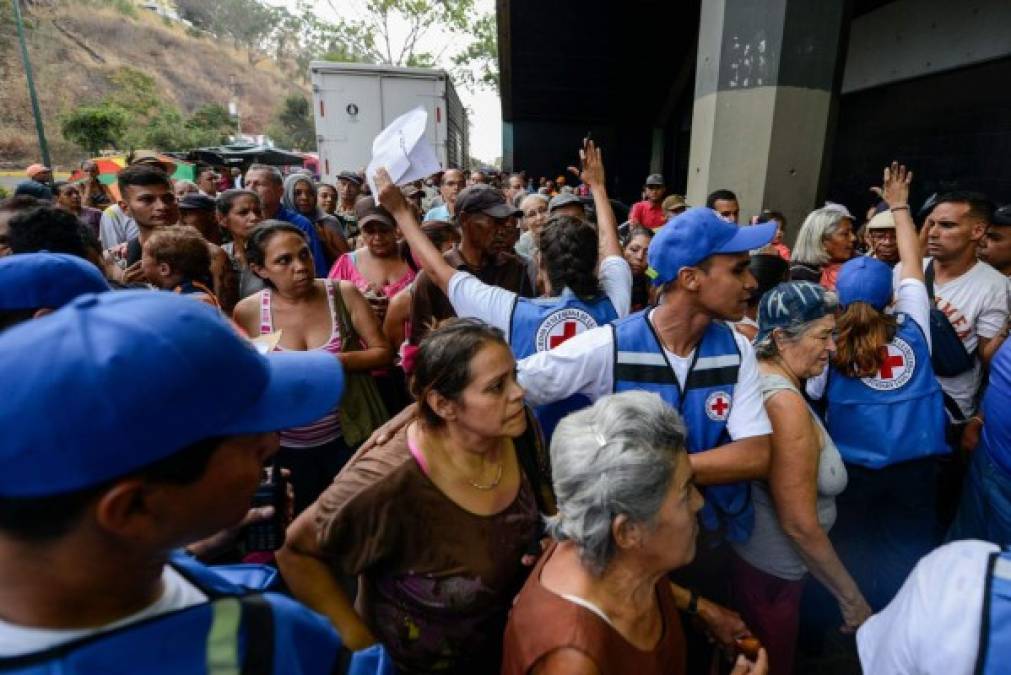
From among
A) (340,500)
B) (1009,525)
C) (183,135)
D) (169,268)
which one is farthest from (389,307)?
(183,135)

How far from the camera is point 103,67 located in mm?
45531

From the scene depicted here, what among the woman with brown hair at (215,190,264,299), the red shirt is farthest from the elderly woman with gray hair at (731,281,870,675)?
the red shirt

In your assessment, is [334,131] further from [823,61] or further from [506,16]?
[823,61]

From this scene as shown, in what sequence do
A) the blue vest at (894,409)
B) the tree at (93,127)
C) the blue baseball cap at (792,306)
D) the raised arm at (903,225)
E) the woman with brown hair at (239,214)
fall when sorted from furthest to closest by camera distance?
the tree at (93,127), the woman with brown hair at (239,214), the raised arm at (903,225), the blue vest at (894,409), the blue baseball cap at (792,306)

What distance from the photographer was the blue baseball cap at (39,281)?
1614 millimetres

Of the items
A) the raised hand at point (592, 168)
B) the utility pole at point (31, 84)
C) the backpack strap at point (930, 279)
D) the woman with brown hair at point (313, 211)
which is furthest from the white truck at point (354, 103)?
the utility pole at point (31, 84)

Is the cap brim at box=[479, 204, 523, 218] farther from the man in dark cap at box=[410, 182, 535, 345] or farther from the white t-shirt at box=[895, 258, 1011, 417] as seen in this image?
the white t-shirt at box=[895, 258, 1011, 417]

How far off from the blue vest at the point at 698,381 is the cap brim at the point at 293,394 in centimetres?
122

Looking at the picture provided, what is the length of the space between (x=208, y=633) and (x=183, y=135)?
41606 mm

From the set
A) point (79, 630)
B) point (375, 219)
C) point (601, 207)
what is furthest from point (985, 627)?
point (375, 219)

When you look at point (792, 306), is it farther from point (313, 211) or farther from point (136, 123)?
point (136, 123)

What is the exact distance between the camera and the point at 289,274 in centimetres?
284

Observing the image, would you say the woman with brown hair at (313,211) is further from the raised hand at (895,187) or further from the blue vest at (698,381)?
the raised hand at (895,187)

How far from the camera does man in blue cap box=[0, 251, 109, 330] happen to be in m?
1.62
